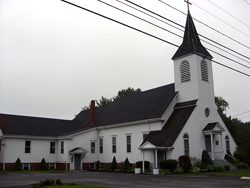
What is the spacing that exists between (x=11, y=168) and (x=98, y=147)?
36.7 ft

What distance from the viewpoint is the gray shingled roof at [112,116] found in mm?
38469

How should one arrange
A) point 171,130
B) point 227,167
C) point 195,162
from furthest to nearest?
point 171,130 → point 227,167 → point 195,162

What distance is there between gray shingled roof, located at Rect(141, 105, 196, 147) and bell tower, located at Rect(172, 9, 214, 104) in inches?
70.2

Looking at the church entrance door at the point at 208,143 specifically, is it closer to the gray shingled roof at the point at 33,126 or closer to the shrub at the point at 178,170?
the shrub at the point at 178,170

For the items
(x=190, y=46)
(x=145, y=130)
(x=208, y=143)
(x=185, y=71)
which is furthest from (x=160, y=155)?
(x=190, y=46)

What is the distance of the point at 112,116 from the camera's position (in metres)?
44.8

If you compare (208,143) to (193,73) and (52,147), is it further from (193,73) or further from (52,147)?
(52,147)

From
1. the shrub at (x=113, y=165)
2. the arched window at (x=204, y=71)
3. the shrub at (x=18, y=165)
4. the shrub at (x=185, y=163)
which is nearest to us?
the shrub at (x=185, y=163)

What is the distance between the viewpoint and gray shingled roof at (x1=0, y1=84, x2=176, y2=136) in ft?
126

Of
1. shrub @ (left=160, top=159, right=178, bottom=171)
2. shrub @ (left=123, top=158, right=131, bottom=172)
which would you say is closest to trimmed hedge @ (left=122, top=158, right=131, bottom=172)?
shrub @ (left=123, top=158, right=131, bottom=172)

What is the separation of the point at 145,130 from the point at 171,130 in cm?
394

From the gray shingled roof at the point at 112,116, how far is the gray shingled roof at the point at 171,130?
4.75 ft

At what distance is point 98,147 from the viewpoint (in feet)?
146

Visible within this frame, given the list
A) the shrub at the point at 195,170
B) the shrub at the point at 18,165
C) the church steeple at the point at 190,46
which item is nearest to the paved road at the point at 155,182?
the shrub at the point at 195,170
